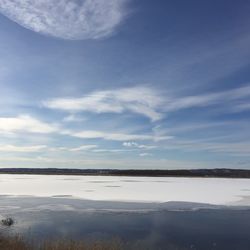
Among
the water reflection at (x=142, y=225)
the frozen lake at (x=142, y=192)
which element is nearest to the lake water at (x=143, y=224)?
the water reflection at (x=142, y=225)

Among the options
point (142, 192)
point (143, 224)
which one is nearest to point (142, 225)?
point (143, 224)

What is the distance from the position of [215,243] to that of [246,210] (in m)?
8.76

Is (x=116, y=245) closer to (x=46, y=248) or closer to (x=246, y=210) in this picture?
(x=46, y=248)

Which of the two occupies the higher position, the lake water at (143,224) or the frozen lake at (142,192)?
the frozen lake at (142,192)

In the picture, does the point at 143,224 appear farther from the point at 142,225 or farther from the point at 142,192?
the point at 142,192

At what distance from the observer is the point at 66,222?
15.3 meters

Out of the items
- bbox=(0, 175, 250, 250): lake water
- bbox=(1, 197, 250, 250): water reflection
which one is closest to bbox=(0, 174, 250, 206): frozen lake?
bbox=(0, 175, 250, 250): lake water

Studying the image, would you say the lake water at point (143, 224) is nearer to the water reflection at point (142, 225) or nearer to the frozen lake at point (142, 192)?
the water reflection at point (142, 225)

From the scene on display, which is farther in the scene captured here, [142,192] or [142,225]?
[142,192]

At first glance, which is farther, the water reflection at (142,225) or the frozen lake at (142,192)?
the frozen lake at (142,192)

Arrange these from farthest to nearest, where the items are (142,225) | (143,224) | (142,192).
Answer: (142,192) < (143,224) < (142,225)

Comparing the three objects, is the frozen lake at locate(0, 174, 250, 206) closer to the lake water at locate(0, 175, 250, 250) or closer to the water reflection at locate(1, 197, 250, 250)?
the lake water at locate(0, 175, 250, 250)

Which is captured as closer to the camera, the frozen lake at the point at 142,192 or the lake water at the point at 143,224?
the lake water at the point at 143,224

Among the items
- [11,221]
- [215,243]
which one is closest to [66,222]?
[11,221]
